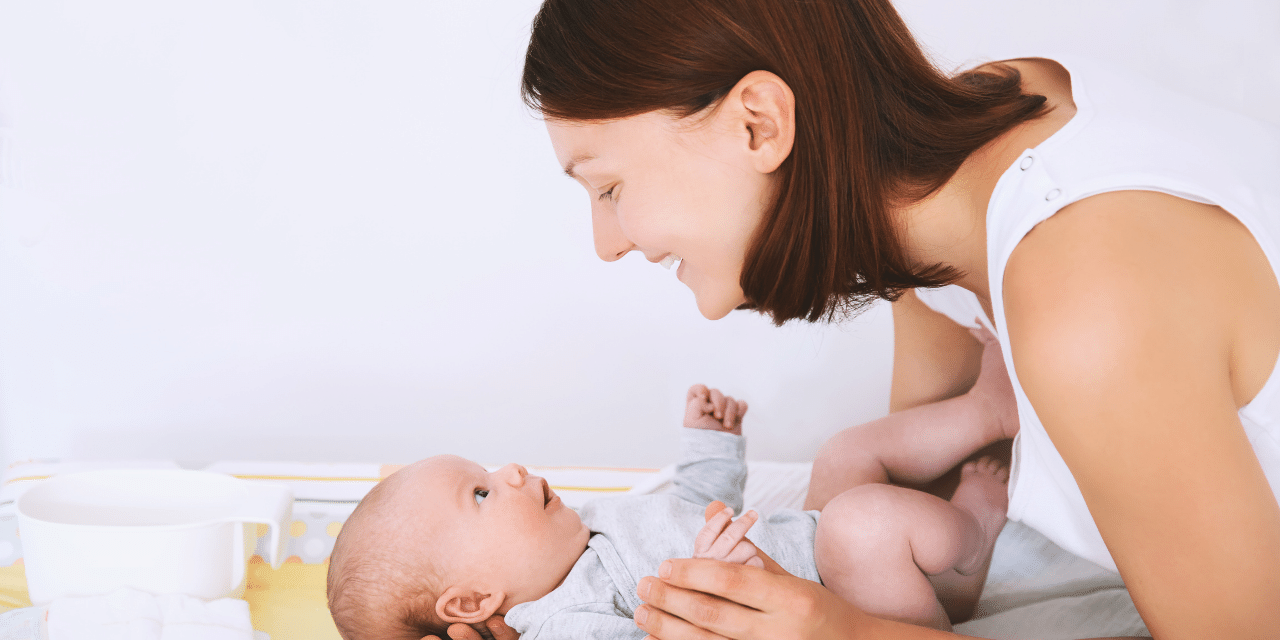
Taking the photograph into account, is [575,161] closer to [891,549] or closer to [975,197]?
[975,197]

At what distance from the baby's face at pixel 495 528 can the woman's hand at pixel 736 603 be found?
316mm

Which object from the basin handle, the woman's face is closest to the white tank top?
the woman's face

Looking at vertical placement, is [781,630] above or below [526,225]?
below

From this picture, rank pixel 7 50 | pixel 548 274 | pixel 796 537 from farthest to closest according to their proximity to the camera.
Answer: pixel 548 274
pixel 7 50
pixel 796 537

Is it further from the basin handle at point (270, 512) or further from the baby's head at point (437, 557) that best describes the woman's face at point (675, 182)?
the basin handle at point (270, 512)

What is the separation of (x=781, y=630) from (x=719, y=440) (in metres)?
0.58

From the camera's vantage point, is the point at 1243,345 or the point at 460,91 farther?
the point at 460,91

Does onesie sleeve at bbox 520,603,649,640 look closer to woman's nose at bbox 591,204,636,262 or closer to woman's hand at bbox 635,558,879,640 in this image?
woman's hand at bbox 635,558,879,640

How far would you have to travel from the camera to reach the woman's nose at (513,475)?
1165mm

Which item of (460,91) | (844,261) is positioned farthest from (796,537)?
(460,91)

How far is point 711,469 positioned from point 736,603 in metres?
0.55

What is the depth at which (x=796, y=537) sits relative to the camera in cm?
114

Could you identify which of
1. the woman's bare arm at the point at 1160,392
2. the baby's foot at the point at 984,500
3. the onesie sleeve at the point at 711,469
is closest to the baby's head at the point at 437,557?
the onesie sleeve at the point at 711,469

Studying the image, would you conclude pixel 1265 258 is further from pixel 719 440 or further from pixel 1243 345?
pixel 719 440
